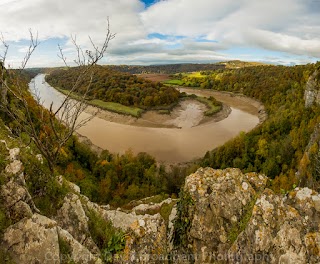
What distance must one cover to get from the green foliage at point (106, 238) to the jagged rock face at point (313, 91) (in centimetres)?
4716

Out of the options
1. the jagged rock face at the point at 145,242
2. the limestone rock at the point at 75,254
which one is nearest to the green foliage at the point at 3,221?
the limestone rock at the point at 75,254

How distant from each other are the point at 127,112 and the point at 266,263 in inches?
2452

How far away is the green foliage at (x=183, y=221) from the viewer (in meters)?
6.99

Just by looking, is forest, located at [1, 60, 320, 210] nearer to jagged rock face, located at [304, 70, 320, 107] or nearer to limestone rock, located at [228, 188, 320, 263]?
jagged rock face, located at [304, 70, 320, 107]

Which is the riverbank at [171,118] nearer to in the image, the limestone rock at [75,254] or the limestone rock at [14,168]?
the limestone rock at [14,168]

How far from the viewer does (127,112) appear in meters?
66.5

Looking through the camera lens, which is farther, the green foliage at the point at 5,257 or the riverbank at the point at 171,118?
the riverbank at the point at 171,118

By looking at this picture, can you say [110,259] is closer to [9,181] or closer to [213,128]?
[9,181]

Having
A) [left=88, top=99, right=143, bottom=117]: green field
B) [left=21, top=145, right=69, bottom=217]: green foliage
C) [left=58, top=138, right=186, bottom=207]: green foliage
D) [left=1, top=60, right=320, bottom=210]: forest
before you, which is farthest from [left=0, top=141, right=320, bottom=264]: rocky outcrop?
[left=88, top=99, right=143, bottom=117]: green field

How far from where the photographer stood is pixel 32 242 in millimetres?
5168

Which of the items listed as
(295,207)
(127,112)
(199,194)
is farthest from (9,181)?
(127,112)

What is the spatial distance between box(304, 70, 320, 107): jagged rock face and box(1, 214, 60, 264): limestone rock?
162ft

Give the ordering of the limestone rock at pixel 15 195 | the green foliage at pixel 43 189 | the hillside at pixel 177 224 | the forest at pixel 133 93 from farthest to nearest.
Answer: the forest at pixel 133 93, the green foliage at pixel 43 189, the limestone rock at pixel 15 195, the hillside at pixel 177 224

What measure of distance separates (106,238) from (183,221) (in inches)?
87.1
